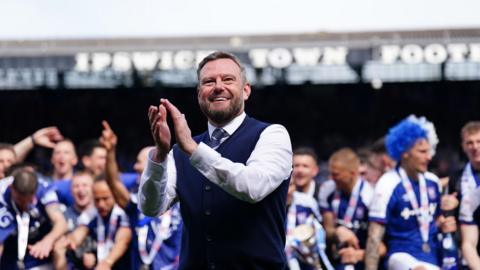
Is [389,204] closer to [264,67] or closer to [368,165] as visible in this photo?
[368,165]

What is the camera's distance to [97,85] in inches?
722

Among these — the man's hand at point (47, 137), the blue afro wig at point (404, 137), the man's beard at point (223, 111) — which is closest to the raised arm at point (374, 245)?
the blue afro wig at point (404, 137)

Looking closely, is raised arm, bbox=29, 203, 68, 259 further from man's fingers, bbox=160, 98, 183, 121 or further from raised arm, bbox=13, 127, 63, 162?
man's fingers, bbox=160, 98, 183, 121

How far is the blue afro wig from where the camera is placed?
10.8 m

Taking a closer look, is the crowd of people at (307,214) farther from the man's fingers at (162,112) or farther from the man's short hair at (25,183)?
the man's fingers at (162,112)

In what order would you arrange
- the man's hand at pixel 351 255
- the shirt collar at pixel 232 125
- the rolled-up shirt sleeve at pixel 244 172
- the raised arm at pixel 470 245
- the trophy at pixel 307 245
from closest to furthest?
the rolled-up shirt sleeve at pixel 244 172
the shirt collar at pixel 232 125
the raised arm at pixel 470 245
the trophy at pixel 307 245
the man's hand at pixel 351 255

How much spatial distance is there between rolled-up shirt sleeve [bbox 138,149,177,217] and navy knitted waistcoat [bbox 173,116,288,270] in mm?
94

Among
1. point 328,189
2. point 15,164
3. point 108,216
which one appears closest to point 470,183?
point 328,189

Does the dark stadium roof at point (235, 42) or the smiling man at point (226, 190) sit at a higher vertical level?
the dark stadium roof at point (235, 42)

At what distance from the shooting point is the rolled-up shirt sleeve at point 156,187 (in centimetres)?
605

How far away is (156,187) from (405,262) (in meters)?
5.01

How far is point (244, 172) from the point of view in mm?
5762

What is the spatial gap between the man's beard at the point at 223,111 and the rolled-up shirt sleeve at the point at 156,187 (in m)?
0.31

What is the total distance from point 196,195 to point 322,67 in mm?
11185
